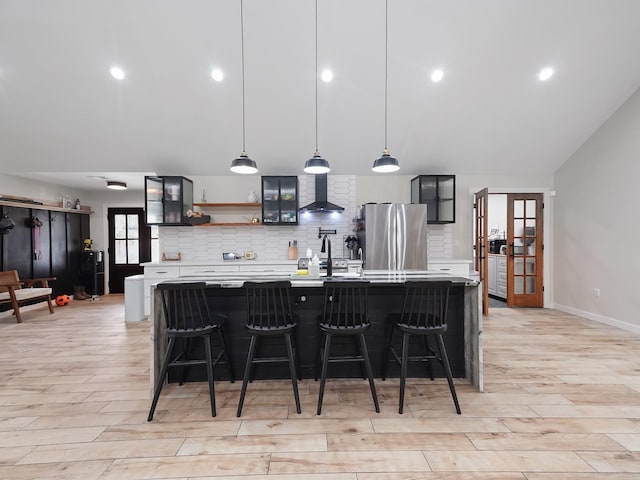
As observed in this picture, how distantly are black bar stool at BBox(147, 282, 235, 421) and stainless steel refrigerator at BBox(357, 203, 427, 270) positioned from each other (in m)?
2.93

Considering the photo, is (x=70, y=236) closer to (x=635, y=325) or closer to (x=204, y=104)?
(x=204, y=104)

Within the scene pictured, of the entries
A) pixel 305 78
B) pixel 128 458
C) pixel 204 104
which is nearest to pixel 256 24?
pixel 305 78

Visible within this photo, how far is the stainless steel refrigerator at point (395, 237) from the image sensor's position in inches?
195

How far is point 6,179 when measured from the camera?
218 inches

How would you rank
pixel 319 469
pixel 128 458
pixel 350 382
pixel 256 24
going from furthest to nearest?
pixel 256 24 → pixel 350 382 → pixel 128 458 → pixel 319 469

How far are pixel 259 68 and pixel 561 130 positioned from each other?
4.61 meters

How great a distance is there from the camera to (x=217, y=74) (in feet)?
13.3

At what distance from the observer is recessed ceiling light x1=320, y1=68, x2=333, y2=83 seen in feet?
13.4

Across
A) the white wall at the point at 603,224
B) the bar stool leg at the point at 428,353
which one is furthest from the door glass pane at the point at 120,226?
the white wall at the point at 603,224

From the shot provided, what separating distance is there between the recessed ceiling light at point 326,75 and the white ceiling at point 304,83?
0.08 metres

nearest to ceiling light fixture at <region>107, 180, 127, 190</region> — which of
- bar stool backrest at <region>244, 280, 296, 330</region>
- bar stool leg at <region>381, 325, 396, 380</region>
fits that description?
bar stool backrest at <region>244, 280, 296, 330</region>

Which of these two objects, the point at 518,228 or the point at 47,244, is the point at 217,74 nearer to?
the point at 47,244

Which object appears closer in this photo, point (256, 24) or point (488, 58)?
point (256, 24)

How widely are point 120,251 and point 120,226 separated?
624 millimetres
